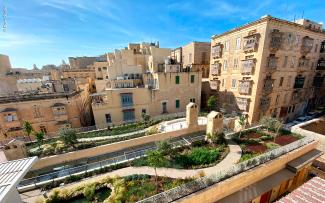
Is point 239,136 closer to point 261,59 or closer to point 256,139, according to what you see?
point 256,139

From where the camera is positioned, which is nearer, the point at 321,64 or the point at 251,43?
the point at 251,43

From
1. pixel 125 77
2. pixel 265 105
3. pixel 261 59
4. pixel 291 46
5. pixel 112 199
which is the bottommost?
pixel 112 199

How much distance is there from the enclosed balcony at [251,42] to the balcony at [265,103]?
756cm

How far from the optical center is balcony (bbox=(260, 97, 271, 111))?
21.9m

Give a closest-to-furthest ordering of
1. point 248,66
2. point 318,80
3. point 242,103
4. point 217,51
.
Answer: point 248,66 < point 242,103 < point 217,51 < point 318,80

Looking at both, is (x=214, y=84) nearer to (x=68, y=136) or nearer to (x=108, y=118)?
(x=108, y=118)

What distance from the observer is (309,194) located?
27.4 ft

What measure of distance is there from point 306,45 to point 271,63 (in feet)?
27.5

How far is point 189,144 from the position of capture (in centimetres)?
1489

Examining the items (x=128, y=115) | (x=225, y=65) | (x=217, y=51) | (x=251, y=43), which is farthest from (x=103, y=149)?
(x=217, y=51)

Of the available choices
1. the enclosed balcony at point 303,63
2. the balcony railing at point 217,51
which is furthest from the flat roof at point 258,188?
the enclosed balcony at point 303,63

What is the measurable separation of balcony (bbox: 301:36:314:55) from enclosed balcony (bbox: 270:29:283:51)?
6.44m

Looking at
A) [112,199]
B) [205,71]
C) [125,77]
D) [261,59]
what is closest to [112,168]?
[112,199]

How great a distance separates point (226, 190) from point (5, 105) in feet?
88.6
